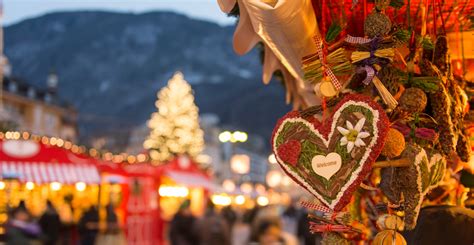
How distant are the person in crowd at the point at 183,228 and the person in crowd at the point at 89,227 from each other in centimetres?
255

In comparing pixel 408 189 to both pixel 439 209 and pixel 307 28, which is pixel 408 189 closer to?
pixel 439 209

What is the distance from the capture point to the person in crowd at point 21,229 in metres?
15.1

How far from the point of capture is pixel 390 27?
3248 millimetres

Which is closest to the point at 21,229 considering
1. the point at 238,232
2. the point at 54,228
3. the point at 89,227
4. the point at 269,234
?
the point at 54,228

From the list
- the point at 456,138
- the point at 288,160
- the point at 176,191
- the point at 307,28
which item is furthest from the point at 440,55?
the point at 176,191

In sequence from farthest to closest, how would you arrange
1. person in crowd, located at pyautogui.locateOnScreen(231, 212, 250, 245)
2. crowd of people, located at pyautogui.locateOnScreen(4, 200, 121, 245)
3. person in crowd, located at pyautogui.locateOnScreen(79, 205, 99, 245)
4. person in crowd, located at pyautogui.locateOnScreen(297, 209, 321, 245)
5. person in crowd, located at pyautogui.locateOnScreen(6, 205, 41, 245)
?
person in crowd, located at pyautogui.locateOnScreen(231, 212, 250, 245) < person in crowd, located at pyautogui.locateOnScreen(79, 205, 99, 245) < person in crowd, located at pyautogui.locateOnScreen(297, 209, 321, 245) < crowd of people, located at pyautogui.locateOnScreen(4, 200, 121, 245) < person in crowd, located at pyautogui.locateOnScreen(6, 205, 41, 245)

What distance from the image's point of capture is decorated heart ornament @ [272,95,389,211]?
3.07 meters

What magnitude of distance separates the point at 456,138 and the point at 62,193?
22944mm

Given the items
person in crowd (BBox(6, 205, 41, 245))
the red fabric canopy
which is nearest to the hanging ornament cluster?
person in crowd (BBox(6, 205, 41, 245))

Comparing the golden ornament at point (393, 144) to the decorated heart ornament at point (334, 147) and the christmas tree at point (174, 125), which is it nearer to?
the decorated heart ornament at point (334, 147)

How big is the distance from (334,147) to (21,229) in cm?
1355

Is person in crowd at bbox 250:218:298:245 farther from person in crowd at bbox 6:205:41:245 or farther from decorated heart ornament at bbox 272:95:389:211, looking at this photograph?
person in crowd at bbox 6:205:41:245

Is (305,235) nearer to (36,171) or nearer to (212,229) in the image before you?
(212,229)

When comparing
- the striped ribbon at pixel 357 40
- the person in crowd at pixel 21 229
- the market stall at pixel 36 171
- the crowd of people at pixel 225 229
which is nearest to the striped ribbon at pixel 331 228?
the striped ribbon at pixel 357 40
